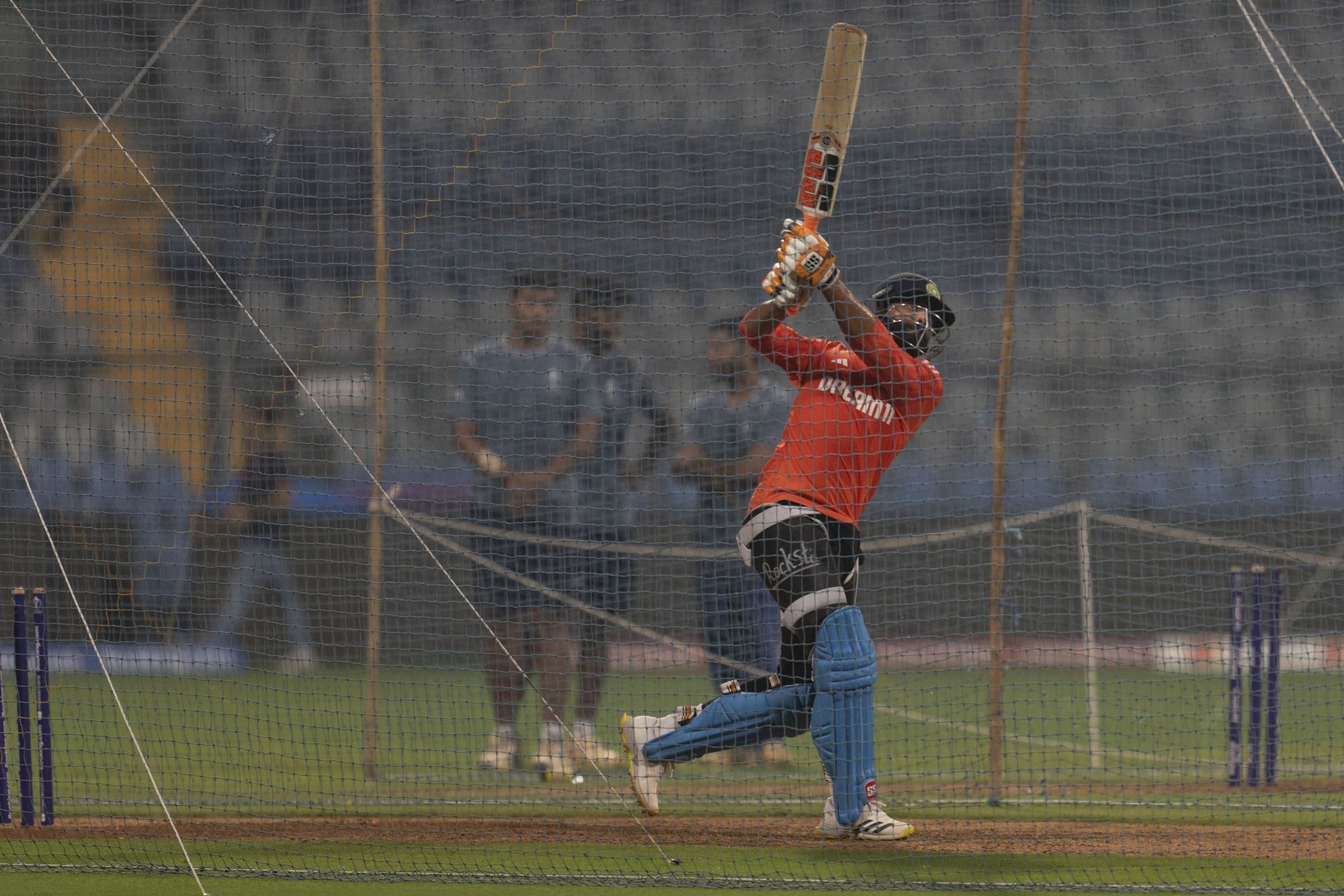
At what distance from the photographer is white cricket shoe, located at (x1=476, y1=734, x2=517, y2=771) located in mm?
7190

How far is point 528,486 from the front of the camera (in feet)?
25.0

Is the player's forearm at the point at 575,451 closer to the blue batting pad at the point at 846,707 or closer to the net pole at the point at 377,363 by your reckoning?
the net pole at the point at 377,363

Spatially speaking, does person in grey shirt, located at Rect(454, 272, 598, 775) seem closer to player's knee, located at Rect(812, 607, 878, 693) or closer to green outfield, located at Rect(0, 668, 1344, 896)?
green outfield, located at Rect(0, 668, 1344, 896)

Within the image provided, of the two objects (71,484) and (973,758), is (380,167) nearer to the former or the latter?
(973,758)

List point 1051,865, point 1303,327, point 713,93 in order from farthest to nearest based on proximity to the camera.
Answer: point 1303,327
point 713,93
point 1051,865

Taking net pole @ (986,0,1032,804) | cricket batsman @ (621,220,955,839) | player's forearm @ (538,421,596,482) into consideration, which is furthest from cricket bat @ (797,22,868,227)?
player's forearm @ (538,421,596,482)

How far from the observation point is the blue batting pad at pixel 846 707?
5254 mm

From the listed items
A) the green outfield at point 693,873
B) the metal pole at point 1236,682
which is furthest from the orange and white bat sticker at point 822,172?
the metal pole at point 1236,682

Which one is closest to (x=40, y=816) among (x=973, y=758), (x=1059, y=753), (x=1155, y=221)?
(x=973, y=758)

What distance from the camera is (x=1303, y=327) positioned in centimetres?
1216

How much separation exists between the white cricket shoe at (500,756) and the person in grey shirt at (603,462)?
13.0 inches

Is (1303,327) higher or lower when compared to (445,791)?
higher

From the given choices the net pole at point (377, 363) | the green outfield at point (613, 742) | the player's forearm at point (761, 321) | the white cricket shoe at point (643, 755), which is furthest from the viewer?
the net pole at point (377, 363)

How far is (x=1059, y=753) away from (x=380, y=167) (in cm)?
469
